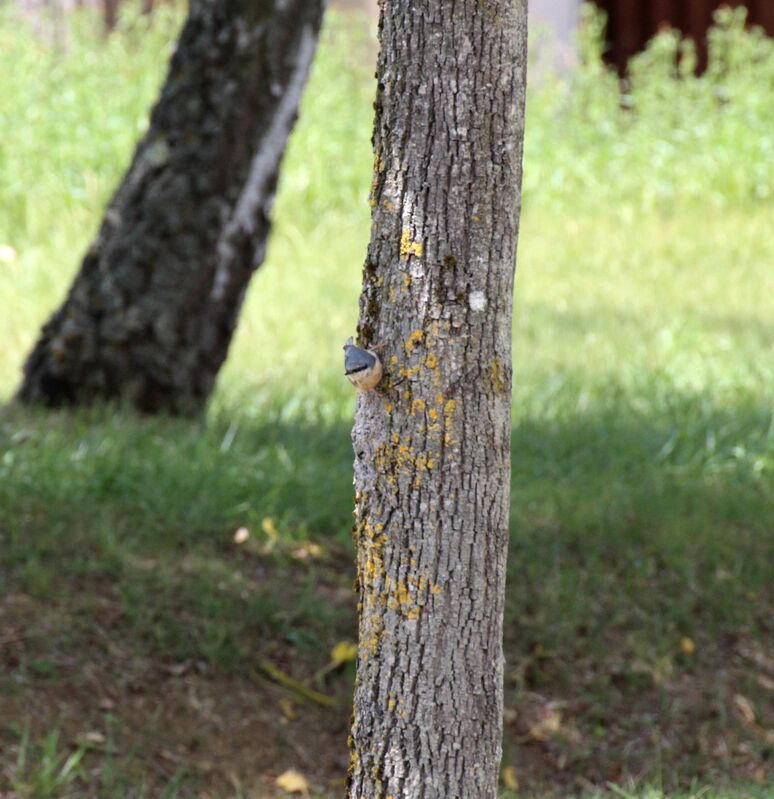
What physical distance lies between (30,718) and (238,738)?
0.58 meters

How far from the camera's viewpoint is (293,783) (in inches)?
134

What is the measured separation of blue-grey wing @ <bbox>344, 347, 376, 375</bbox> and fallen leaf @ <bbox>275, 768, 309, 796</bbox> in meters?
1.74

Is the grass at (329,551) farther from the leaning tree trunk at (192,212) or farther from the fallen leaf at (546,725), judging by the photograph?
the leaning tree trunk at (192,212)

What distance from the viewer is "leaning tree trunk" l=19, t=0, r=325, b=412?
188 inches

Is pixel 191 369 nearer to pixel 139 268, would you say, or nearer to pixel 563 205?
pixel 139 268

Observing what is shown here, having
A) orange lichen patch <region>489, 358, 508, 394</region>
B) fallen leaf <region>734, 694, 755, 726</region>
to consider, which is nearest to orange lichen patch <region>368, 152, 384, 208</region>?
orange lichen patch <region>489, 358, 508, 394</region>

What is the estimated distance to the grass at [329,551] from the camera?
357 centimetres

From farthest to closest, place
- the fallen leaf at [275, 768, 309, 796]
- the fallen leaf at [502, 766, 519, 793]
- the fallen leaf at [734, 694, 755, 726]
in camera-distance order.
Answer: the fallen leaf at [734, 694, 755, 726] < the fallen leaf at [502, 766, 519, 793] < the fallen leaf at [275, 768, 309, 796]

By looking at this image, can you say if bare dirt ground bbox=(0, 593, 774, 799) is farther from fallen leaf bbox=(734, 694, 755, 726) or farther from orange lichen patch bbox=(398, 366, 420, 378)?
orange lichen patch bbox=(398, 366, 420, 378)

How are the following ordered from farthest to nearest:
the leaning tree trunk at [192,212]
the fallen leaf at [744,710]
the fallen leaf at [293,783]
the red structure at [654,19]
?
the red structure at [654,19]
the leaning tree trunk at [192,212]
the fallen leaf at [744,710]
the fallen leaf at [293,783]

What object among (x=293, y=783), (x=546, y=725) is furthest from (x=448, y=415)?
(x=546, y=725)

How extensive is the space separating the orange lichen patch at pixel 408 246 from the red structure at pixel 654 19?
34.8 feet

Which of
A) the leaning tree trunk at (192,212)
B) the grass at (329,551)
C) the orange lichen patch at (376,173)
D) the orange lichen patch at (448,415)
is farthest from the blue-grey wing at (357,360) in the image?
the leaning tree trunk at (192,212)

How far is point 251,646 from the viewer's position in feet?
12.7
